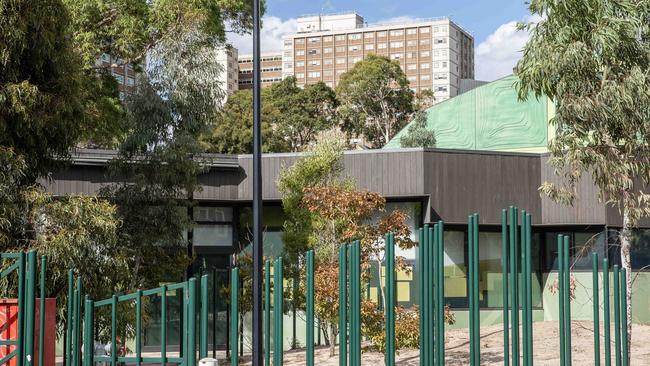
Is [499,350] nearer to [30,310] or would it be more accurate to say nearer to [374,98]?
[30,310]

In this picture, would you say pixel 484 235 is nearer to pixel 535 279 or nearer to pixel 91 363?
pixel 535 279

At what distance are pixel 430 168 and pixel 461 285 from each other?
11.2ft

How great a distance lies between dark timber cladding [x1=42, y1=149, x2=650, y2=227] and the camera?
22906 millimetres

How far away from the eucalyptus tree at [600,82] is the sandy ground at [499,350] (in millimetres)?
3801

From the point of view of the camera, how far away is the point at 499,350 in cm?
2105

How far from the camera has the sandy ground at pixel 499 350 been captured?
19516 mm

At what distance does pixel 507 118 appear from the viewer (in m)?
27.2

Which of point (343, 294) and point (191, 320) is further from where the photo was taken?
point (343, 294)

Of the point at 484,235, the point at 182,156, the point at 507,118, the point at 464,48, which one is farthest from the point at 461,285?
the point at 464,48

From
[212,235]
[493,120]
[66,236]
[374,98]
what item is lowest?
[212,235]

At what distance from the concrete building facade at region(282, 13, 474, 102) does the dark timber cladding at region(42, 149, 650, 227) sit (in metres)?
118

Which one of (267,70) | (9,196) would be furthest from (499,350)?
(267,70)

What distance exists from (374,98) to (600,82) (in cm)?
5135

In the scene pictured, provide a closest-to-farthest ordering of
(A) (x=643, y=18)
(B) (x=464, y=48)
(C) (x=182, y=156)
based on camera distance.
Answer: (A) (x=643, y=18), (C) (x=182, y=156), (B) (x=464, y=48)
